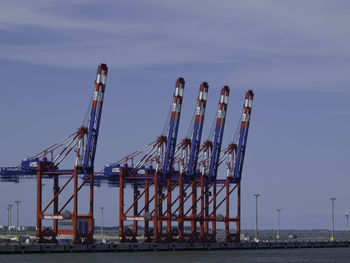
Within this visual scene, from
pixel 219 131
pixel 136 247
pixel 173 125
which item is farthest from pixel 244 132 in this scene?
pixel 136 247

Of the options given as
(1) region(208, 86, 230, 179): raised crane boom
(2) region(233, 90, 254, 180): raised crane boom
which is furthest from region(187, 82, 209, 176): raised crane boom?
(2) region(233, 90, 254, 180): raised crane boom

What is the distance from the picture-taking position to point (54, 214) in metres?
129

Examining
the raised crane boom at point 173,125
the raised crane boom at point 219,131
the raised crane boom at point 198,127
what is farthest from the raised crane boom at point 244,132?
the raised crane boom at point 173,125

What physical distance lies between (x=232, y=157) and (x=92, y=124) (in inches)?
1413

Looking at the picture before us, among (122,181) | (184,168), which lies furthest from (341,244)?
(122,181)

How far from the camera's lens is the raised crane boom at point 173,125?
14388cm

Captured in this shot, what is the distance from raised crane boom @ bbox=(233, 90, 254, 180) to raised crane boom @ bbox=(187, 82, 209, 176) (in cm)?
1049

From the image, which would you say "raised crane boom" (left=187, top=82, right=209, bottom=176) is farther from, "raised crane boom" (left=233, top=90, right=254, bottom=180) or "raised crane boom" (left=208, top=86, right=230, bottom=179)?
"raised crane boom" (left=233, top=90, right=254, bottom=180)

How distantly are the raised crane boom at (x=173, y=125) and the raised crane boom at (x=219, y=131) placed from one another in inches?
458

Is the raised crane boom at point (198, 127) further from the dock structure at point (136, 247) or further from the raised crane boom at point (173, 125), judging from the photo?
the dock structure at point (136, 247)

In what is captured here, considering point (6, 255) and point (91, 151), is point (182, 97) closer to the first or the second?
point (91, 151)

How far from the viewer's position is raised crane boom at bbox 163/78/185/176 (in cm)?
14388

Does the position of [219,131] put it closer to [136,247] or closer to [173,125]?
[173,125]

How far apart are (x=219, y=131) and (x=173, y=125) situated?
14.1 metres
